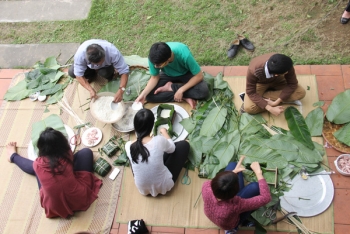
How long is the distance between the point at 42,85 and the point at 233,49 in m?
2.56

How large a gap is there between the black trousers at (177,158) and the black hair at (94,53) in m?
1.21

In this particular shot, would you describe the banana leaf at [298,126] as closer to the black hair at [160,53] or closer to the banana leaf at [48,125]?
the black hair at [160,53]

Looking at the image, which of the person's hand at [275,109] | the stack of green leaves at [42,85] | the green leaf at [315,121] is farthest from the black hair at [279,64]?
the stack of green leaves at [42,85]

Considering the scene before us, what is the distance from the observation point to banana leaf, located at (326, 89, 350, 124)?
325 centimetres

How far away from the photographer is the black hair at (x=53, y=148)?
109 inches

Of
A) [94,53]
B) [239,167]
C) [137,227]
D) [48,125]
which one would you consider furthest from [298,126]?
[48,125]

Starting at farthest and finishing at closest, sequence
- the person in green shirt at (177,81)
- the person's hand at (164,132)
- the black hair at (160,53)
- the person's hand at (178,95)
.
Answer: the person's hand at (178,95) < the person in green shirt at (177,81) < the person's hand at (164,132) < the black hair at (160,53)

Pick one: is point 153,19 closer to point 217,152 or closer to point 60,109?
point 60,109

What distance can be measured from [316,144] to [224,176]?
1400 millimetres

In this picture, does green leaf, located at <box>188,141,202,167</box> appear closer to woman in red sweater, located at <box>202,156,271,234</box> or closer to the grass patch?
woman in red sweater, located at <box>202,156,271,234</box>

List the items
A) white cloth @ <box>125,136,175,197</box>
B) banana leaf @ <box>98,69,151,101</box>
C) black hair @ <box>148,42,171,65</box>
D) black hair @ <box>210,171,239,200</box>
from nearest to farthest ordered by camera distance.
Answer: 1. black hair @ <box>210,171,239,200</box>
2. white cloth @ <box>125,136,175,197</box>
3. black hair @ <box>148,42,171,65</box>
4. banana leaf @ <box>98,69,151,101</box>

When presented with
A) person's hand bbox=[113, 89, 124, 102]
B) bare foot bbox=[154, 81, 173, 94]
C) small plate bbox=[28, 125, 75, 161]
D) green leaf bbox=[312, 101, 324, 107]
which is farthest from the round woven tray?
small plate bbox=[28, 125, 75, 161]

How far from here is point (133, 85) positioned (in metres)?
3.97

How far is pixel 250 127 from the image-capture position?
134 inches
